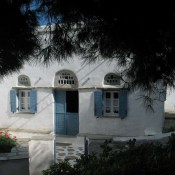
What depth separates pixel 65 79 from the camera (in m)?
13.0

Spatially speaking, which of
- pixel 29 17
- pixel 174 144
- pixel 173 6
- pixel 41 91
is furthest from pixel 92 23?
pixel 41 91

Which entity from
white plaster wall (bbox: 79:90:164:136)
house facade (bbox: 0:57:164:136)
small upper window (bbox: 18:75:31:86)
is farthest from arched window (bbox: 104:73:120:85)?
small upper window (bbox: 18:75:31:86)

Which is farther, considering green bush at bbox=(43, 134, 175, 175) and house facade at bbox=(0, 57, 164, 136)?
house facade at bbox=(0, 57, 164, 136)

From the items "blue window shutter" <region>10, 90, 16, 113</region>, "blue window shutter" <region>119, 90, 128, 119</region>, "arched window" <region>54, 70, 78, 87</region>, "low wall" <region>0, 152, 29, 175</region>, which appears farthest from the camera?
"blue window shutter" <region>10, 90, 16, 113</region>

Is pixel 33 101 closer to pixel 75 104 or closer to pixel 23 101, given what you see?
Result: pixel 23 101

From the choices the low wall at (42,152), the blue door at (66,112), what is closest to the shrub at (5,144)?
the low wall at (42,152)

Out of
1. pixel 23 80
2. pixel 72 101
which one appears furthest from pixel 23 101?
pixel 72 101

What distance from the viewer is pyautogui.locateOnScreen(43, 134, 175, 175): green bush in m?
5.06

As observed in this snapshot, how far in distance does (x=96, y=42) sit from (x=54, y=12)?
799 mm

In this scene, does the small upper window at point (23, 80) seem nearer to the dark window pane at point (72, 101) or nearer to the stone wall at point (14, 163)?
the dark window pane at point (72, 101)

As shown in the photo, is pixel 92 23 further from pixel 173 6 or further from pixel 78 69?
pixel 78 69

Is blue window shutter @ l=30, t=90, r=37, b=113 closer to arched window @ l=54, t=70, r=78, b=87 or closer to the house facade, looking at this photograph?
the house facade

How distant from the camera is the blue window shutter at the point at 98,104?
12.3 meters

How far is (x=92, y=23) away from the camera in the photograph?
3682 millimetres
